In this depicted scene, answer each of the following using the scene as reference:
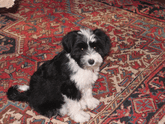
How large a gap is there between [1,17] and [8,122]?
3.08 meters

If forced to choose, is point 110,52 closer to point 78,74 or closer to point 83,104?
point 83,104

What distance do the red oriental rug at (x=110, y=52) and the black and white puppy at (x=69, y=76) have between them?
27 centimetres

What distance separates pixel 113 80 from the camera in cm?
311

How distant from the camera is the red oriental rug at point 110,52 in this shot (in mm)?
2623

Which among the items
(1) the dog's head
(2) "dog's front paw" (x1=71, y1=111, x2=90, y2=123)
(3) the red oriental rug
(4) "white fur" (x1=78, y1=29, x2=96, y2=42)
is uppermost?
(4) "white fur" (x1=78, y1=29, x2=96, y2=42)

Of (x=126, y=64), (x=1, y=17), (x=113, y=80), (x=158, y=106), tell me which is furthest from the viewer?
(x=1, y=17)

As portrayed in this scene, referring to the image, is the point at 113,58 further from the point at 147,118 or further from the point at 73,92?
the point at 73,92

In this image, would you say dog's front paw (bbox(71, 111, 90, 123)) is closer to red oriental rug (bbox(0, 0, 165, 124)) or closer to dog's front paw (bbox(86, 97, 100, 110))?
red oriental rug (bbox(0, 0, 165, 124))

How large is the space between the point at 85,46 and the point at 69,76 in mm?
411

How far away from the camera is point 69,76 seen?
2.16 m

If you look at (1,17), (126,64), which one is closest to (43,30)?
(1,17)

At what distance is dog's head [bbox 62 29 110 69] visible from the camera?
1985mm

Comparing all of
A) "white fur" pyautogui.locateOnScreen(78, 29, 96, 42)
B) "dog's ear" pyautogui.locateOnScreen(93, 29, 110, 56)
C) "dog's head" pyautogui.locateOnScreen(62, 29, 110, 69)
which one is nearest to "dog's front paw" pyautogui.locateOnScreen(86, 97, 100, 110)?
"dog's head" pyautogui.locateOnScreen(62, 29, 110, 69)

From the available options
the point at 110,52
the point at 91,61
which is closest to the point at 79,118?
the point at 91,61
